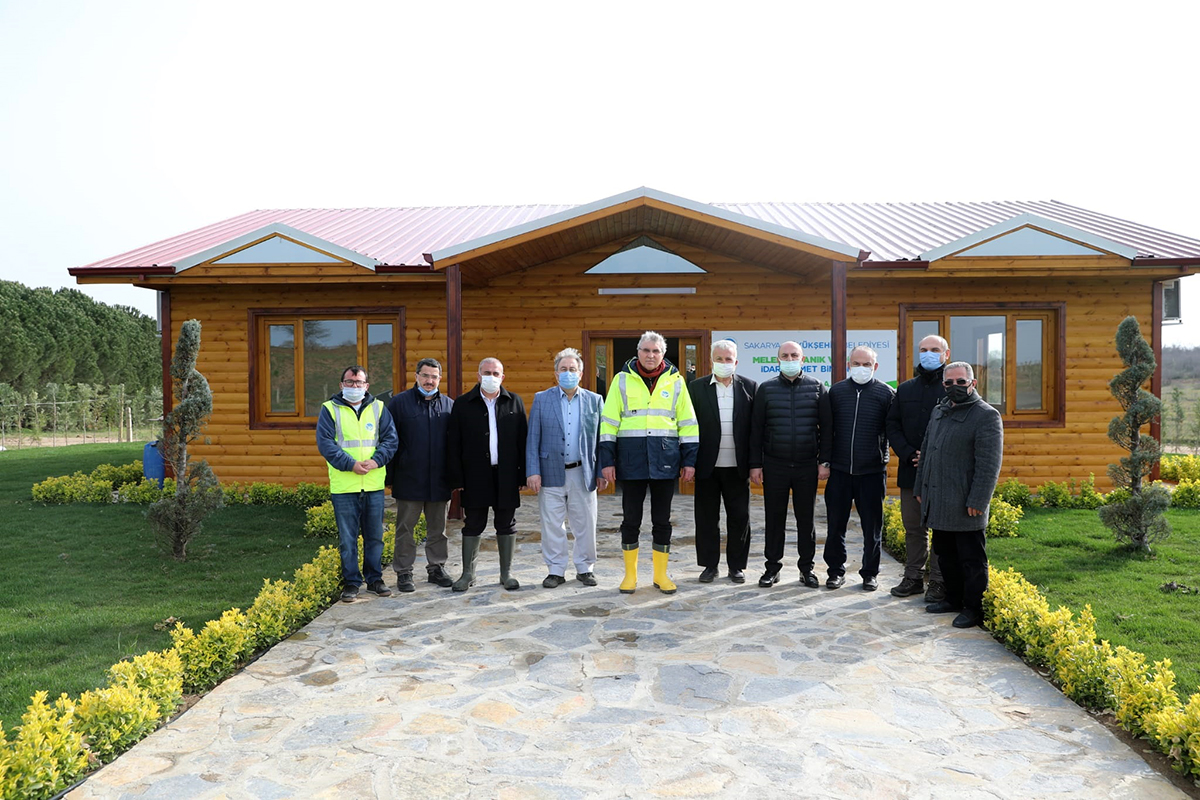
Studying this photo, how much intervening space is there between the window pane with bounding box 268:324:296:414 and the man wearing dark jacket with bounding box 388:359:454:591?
5708 millimetres

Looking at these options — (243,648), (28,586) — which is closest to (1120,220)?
(243,648)

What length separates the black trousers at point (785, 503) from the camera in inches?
237

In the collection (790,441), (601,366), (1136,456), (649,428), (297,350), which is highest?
(297,350)

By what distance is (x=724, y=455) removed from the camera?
19.9 ft

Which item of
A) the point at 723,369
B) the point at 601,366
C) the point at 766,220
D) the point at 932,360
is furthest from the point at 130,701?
the point at 766,220

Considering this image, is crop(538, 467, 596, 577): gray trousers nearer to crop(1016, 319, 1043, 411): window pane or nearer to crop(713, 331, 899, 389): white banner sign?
crop(713, 331, 899, 389): white banner sign

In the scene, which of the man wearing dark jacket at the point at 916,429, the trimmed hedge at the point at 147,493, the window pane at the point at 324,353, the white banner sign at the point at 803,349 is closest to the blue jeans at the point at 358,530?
the man wearing dark jacket at the point at 916,429

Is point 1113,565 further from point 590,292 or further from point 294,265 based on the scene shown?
point 294,265

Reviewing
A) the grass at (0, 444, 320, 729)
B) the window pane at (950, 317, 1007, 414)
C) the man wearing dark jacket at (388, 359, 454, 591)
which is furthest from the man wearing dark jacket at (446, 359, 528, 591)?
the window pane at (950, 317, 1007, 414)

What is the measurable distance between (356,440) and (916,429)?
413cm

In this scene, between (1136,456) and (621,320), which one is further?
(621,320)

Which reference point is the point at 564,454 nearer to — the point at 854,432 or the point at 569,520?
the point at 569,520

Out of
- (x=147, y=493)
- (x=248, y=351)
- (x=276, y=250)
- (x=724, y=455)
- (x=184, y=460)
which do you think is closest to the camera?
(x=724, y=455)

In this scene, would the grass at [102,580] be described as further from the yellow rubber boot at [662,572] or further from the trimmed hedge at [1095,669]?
the trimmed hedge at [1095,669]
